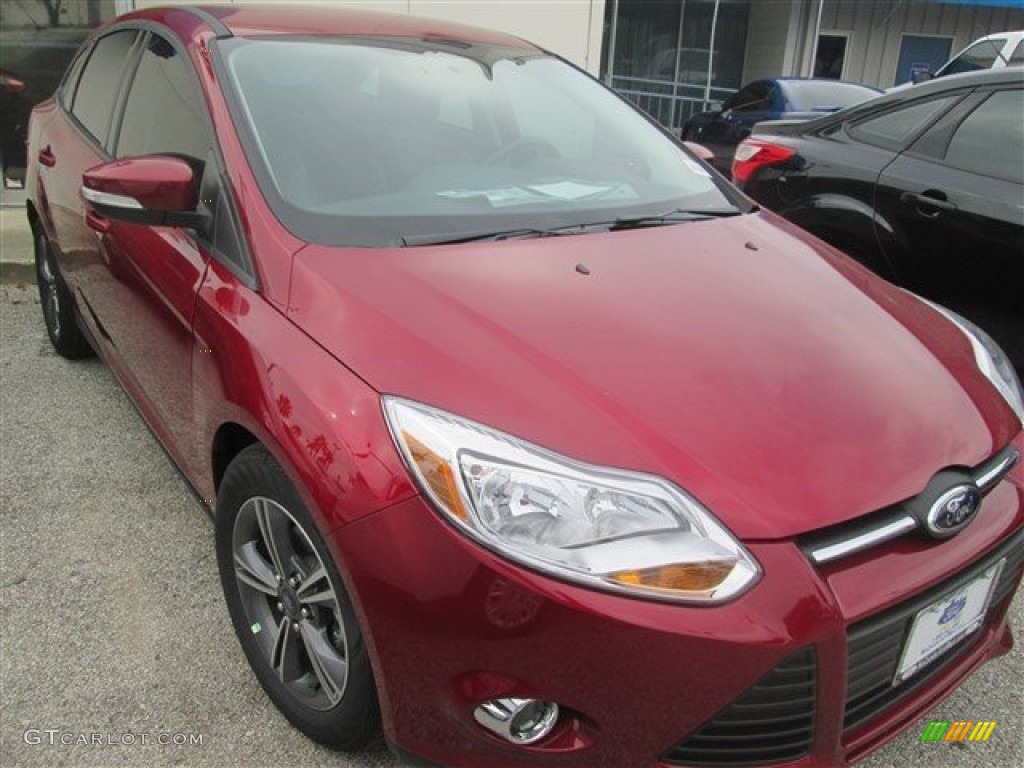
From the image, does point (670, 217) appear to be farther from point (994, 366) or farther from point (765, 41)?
point (765, 41)

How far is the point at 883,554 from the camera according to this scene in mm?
1509

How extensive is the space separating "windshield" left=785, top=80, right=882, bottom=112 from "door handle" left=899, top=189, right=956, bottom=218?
5710mm

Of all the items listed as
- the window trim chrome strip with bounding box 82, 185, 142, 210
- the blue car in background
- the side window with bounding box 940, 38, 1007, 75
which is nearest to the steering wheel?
the window trim chrome strip with bounding box 82, 185, 142, 210

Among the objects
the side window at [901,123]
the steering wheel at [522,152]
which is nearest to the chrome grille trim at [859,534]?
the steering wheel at [522,152]

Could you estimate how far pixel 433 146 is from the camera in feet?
7.80

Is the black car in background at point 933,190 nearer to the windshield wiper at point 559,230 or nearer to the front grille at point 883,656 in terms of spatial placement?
the windshield wiper at point 559,230

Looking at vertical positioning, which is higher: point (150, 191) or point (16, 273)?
point (150, 191)

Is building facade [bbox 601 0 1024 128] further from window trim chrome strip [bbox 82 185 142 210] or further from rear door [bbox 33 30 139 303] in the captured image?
window trim chrome strip [bbox 82 185 142 210]

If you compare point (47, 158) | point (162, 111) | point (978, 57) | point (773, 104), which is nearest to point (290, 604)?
point (162, 111)

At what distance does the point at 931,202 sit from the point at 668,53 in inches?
543

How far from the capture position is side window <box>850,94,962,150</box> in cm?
379

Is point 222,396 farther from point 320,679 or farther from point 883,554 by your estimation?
point 883,554

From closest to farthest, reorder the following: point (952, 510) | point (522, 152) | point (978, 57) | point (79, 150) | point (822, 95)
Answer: point (952, 510) < point (522, 152) < point (79, 150) < point (822, 95) < point (978, 57)

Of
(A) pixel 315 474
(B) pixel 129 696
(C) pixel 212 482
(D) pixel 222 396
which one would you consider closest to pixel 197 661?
(B) pixel 129 696
